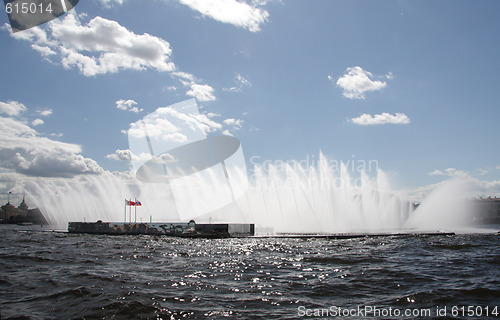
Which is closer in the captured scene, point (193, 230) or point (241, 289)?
point (241, 289)

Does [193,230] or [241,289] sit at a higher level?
[241,289]

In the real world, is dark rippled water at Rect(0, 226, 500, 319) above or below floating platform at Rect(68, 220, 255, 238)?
above

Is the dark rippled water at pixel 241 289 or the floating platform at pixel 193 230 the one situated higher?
the dark rippled water at pixel 241 289

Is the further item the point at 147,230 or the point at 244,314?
the point at 147,230

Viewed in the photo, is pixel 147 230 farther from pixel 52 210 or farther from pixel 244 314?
pixel 244 314

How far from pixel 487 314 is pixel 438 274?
874cm

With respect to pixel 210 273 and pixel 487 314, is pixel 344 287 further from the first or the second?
pixel 210 273

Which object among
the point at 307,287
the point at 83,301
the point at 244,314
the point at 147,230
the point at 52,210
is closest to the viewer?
the point at 244,314

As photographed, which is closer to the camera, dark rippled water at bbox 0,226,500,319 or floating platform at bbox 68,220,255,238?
dark rippled water at bbox 0,226,500,319

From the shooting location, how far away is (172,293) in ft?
48.9

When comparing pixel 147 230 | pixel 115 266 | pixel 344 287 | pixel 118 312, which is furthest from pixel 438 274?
pixel 147 230

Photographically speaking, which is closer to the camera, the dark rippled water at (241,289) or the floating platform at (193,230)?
the dark rippled water at (241,289)

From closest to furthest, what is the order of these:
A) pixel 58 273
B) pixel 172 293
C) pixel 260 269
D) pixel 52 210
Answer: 1. pixel 172 293
2. pixel 58 273
3. pixel 260 269
4. pixel 52 210

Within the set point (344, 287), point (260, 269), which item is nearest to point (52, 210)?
point (260, 269)
